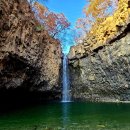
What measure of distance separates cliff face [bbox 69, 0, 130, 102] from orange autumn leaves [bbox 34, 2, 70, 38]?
10718 mm

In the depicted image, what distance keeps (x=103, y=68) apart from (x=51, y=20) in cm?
1665

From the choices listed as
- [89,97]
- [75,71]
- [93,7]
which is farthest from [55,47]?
[93,7]

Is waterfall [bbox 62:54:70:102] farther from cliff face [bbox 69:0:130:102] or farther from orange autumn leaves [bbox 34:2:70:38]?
orange autumn leaves [bbox 34:2:70:38]

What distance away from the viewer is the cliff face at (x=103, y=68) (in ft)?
102

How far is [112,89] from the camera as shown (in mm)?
33219

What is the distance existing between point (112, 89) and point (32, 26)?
37.8ft

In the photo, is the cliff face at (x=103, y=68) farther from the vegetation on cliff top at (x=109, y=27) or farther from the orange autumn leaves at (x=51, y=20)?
the orange autumn leaves at (x=51, y=20)

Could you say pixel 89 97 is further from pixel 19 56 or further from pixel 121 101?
pixel 19 56

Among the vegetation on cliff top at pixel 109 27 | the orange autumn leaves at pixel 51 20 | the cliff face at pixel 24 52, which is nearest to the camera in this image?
the cliff face at pixel 24 52

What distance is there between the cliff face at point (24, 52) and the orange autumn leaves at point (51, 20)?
483 inches

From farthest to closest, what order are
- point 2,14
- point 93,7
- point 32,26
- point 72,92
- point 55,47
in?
1. point 93,7
2. point 72,92
3. point 55,47
4. point 32,26
5. point 2,14

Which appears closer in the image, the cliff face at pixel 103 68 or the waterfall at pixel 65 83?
the cliff face at pixel 103 68

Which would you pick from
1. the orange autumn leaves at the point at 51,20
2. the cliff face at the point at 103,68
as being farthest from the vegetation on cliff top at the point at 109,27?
the orange autumn leaves at the point at 51,20

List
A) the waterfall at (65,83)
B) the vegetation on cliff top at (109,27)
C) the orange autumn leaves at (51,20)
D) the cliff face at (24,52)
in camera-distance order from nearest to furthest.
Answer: the cliff face at (24,52) < the vegetation on cliff top at (109,27) < the waterfall at (65,83) < the orange autumn leaves at (51,20)
